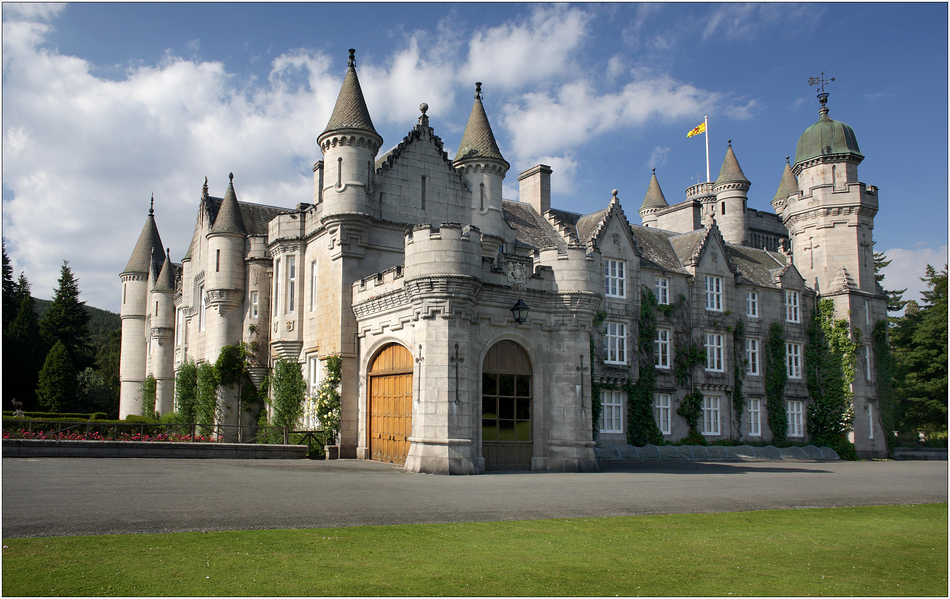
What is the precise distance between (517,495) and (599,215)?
23732mm

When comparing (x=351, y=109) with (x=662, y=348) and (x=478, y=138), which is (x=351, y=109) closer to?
(x=478, y=138)

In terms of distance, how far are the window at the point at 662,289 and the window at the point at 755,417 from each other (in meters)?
7.31

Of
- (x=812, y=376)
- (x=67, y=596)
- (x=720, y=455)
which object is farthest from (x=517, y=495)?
(x=812, y=376)

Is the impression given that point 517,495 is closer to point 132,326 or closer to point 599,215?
point 599,215

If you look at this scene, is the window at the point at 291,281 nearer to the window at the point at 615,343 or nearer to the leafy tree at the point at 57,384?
the window at the point at 615,343

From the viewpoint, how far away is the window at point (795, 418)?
39.2m

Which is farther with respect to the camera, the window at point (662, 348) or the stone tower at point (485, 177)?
the window at point (662, 348)

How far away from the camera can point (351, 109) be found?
26.7m

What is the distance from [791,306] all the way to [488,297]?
25459mm

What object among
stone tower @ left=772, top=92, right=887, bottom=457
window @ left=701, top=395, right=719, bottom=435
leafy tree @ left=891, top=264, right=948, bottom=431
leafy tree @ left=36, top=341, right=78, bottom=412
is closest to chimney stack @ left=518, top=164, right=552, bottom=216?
window @ left=701, top=395, right=719, bottom=435

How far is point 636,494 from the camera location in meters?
15.0

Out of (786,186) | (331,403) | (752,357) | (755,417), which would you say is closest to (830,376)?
(752,357)

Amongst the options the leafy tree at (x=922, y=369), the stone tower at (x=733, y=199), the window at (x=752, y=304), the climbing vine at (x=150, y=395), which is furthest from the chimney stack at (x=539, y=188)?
the leafy tree at (x=922, y=369)

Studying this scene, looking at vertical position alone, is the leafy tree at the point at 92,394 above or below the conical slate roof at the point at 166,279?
below
